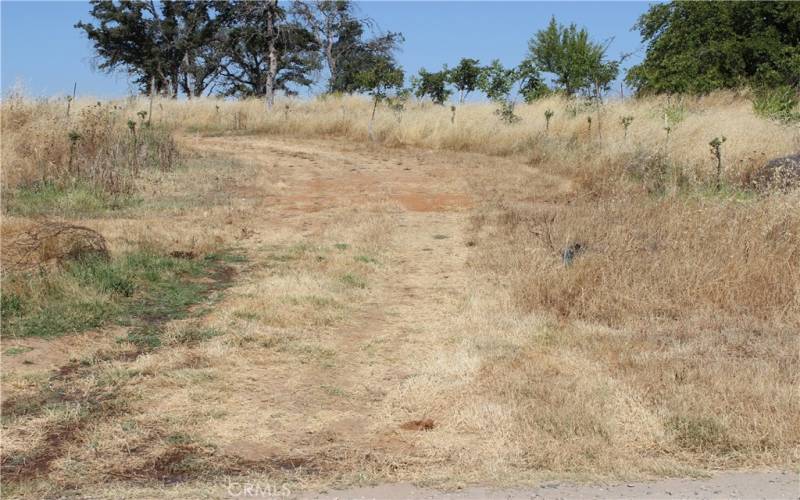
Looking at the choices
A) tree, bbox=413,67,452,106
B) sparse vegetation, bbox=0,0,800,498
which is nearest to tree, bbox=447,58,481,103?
tree, bbox=413,67,452,106

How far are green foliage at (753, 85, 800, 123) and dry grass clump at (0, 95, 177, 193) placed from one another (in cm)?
1070

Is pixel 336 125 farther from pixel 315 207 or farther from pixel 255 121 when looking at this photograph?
pixel 315 207

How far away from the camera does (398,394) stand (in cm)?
413

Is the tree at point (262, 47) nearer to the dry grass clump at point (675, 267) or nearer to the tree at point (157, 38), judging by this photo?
the tree at point (157, 38)

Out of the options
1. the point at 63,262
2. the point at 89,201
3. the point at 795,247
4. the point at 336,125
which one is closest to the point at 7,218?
the point at 89,201

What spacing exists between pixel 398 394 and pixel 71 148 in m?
7.90

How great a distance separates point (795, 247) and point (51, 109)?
11581mm

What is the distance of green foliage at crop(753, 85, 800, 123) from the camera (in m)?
13.4

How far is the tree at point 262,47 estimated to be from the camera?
2277 cm

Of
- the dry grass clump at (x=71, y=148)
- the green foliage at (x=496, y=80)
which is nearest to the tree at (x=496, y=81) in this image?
the green foliage at (x=496, y=80)

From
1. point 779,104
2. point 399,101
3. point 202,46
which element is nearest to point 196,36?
point 202,46

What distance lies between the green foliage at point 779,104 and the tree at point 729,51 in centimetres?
128

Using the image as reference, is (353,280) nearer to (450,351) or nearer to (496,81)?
(450,351)

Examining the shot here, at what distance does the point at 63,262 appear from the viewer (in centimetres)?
585
